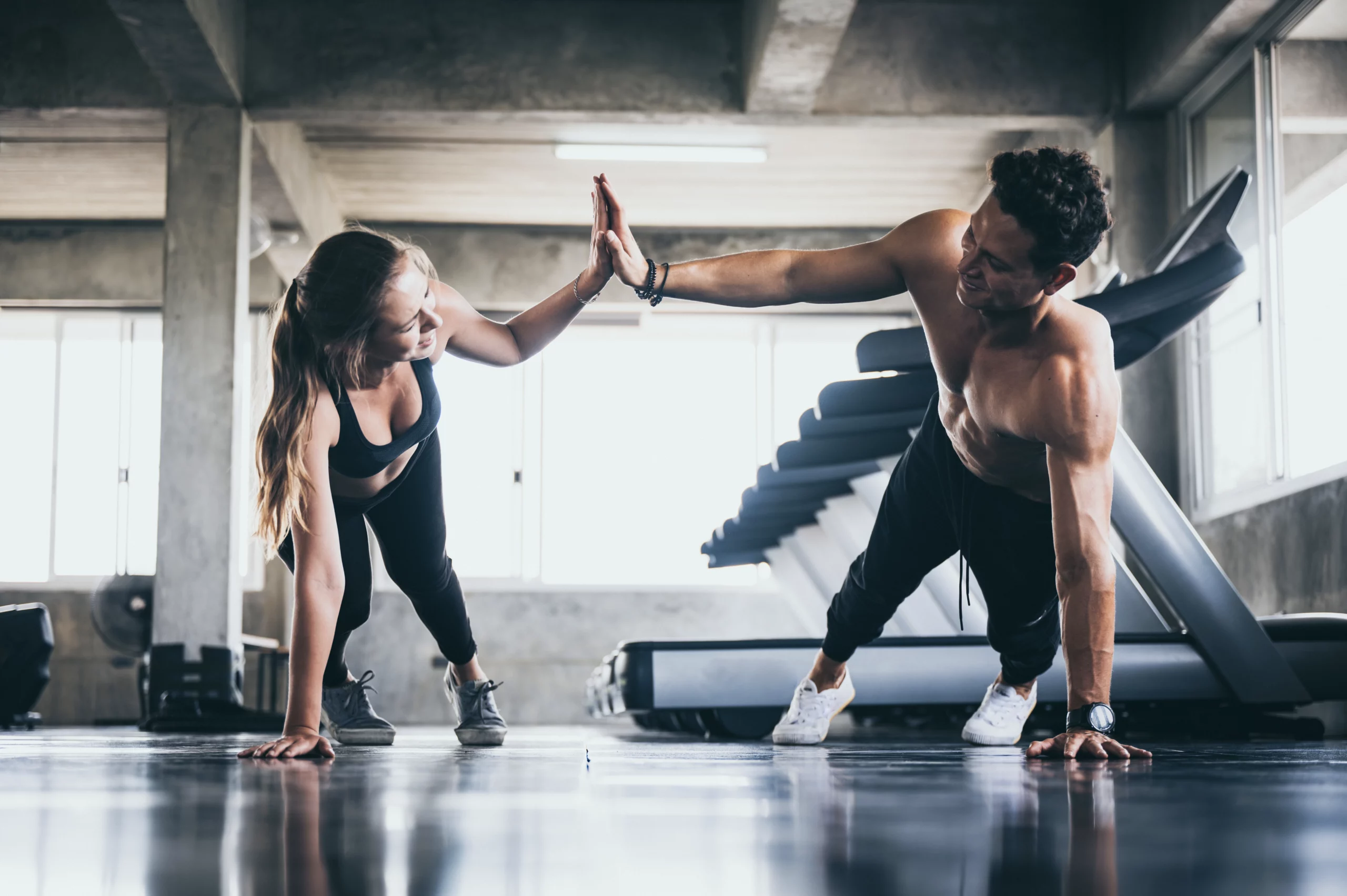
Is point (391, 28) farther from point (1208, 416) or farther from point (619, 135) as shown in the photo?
point (1208, 416)

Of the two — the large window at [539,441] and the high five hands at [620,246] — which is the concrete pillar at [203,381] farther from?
the high five hands at [620,246]

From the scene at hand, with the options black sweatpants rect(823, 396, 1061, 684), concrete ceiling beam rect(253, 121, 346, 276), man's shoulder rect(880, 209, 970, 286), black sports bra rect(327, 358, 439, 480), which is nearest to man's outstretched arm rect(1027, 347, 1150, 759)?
man's shoulder rect(880, 209, 970, 286)

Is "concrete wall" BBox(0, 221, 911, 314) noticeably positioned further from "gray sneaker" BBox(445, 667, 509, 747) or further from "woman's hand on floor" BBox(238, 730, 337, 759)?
"woman's hand on floor" BBox(238, 730, 337, 759)

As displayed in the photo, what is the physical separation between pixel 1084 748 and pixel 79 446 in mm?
9509

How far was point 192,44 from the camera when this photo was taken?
608 centimetres

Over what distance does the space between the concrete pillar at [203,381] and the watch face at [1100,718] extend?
523 cm

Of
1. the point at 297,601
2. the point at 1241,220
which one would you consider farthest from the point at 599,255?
the point at 1241,220

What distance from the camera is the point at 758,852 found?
2.94ft

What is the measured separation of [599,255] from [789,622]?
309 inches

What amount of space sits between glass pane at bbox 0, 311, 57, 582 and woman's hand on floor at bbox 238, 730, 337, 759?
8.78m

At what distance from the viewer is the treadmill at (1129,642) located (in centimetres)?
328

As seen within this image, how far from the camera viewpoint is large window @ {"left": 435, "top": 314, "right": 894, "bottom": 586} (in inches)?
399

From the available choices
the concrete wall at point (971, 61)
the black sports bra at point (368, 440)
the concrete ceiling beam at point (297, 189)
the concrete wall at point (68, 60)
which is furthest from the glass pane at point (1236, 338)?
Result: the concrete wall at point (68, 60)

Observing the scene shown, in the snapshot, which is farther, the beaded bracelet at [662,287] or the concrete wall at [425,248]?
the concrete wall at [425,248]
